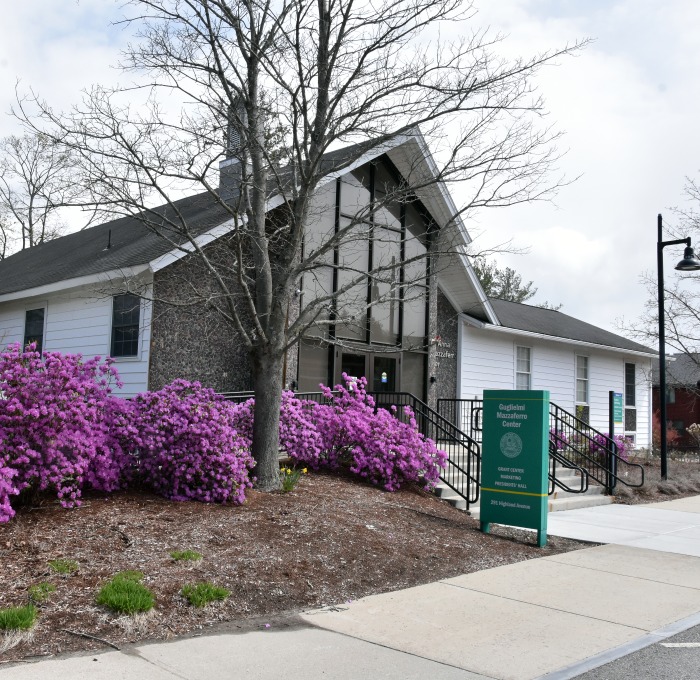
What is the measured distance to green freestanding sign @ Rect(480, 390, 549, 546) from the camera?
30.2 feet

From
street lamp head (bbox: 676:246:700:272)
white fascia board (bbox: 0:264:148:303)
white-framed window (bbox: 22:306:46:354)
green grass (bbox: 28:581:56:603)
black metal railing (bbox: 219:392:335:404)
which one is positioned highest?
street lamp head (bbox: 676:246:700:272)

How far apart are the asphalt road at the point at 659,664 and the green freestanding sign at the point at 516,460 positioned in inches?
136

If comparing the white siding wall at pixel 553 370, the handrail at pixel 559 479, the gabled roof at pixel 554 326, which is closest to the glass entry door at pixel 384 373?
the white siding wall at pixel 553 370

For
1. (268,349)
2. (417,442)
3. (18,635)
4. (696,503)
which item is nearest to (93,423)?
(268,349)

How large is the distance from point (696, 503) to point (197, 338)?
9.69 metres

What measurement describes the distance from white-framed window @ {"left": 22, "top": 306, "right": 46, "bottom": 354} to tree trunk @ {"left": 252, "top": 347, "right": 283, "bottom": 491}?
8035mm

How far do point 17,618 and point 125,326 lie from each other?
9300 mm

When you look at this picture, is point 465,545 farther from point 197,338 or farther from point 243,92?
point 197,338

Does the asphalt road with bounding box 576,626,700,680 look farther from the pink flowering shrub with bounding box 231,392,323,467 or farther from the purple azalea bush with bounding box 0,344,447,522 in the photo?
the pink flowering shrub with bounding box 231,392,323,467

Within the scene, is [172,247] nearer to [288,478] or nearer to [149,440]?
[149,440]

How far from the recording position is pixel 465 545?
28.6ft

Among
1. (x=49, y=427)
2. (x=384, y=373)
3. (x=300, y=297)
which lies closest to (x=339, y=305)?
(x=300, y=297)

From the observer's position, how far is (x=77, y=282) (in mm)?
14047

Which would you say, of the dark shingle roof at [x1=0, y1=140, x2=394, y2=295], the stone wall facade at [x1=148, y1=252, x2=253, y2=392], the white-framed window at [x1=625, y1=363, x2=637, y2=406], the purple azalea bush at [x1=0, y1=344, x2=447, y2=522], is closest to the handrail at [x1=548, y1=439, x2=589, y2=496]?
the purple azalea bush at [x1=0, y1=344, x2=447, y2=522]
